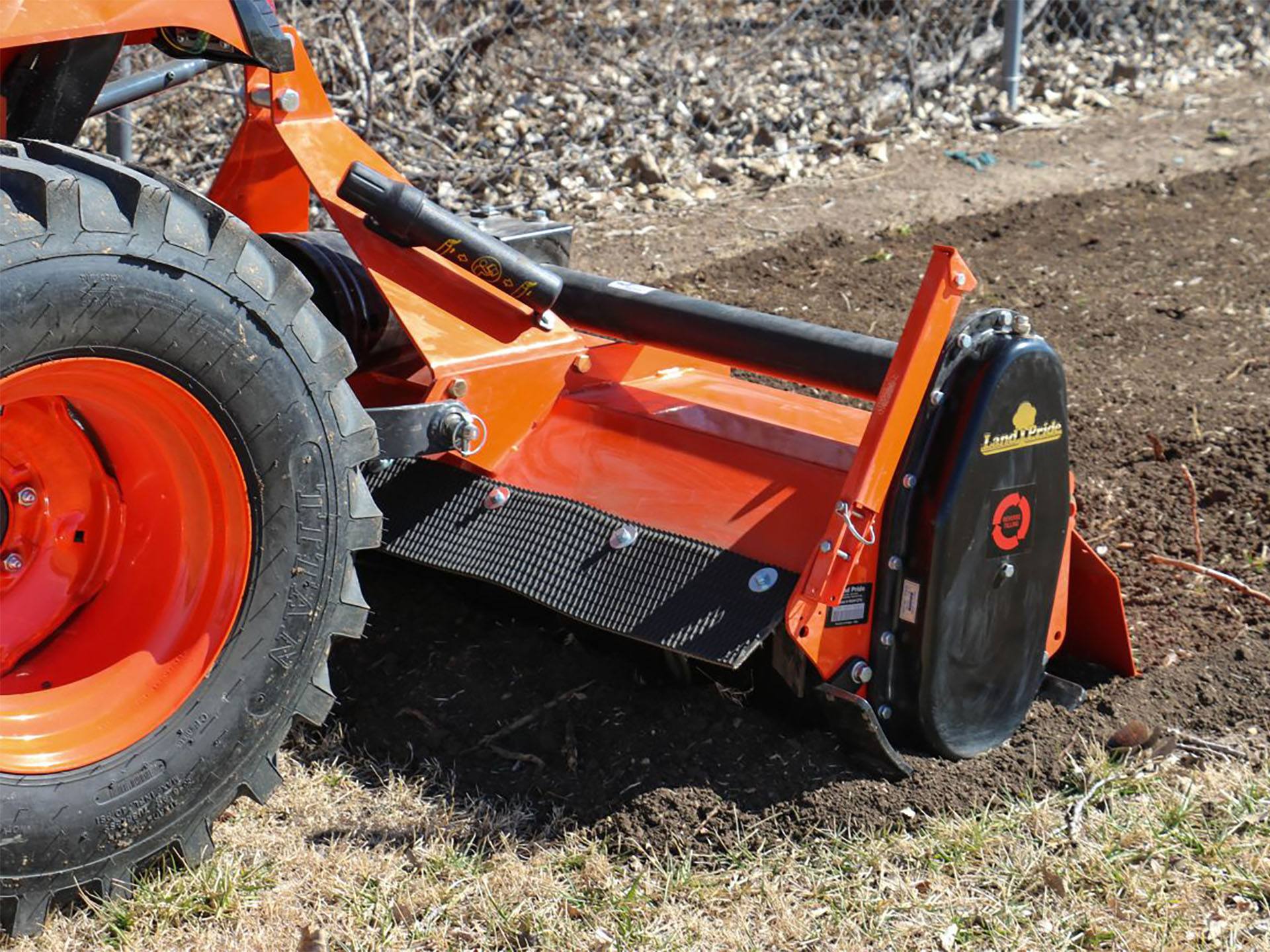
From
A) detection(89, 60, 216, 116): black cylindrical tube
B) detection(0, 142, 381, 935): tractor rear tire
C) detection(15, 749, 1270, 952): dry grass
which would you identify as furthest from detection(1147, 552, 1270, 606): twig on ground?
detection(89, 60, 216, 116): black cylindrical tube

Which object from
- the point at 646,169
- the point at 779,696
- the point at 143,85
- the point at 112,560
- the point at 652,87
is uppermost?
the point at 143,85

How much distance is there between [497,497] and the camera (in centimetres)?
291

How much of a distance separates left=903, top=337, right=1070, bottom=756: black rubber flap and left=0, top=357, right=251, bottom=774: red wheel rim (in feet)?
3.86

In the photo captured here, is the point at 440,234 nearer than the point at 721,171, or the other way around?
the point at 440,234

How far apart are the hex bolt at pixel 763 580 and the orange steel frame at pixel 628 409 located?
0.09 feet

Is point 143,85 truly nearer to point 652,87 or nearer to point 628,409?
point 628,409

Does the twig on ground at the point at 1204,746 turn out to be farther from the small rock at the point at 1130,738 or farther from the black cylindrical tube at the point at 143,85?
the black cylindrical tube at the point at 143,85

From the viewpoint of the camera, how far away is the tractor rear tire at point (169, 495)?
208 centimetres

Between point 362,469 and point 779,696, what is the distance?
988 millimetres

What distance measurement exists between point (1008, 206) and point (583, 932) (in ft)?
16.1

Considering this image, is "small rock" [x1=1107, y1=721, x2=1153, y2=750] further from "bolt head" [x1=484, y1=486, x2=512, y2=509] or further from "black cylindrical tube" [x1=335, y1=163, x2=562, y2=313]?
"black cylindrical tube" [x1=335, y1=163, x2=562, y2=313]

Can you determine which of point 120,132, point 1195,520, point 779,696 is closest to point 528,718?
point 779,696

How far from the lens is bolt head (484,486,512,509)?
114 inches

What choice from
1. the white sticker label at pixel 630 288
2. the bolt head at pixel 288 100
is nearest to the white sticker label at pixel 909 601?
the white sticker label at pixel 630 288
